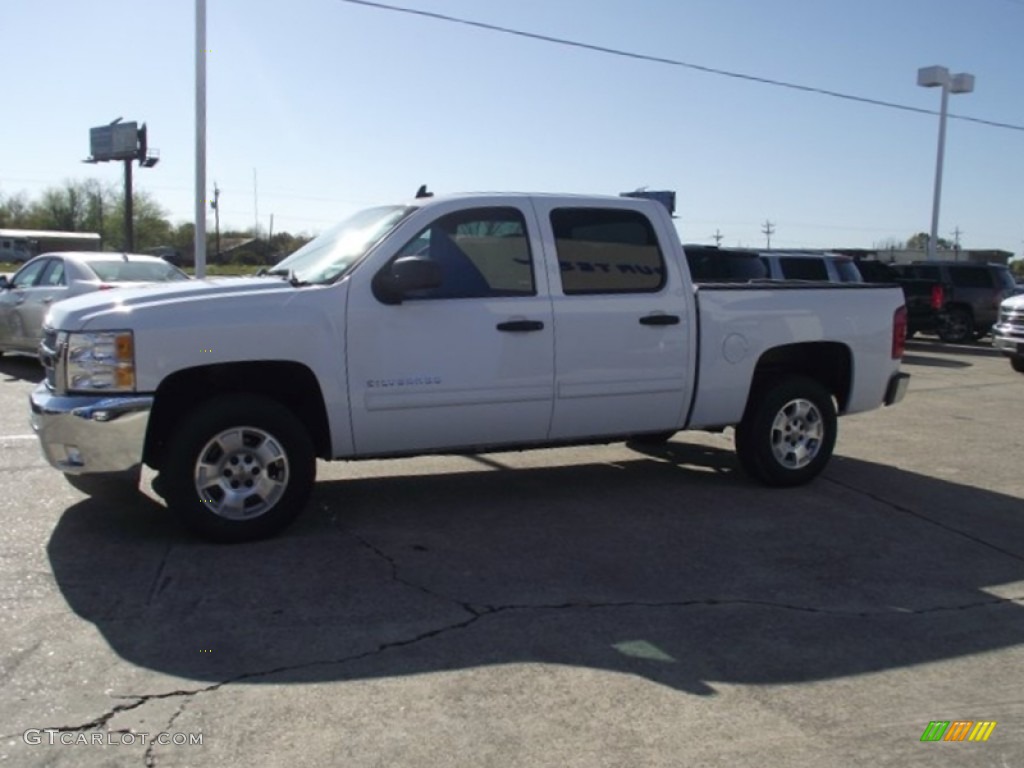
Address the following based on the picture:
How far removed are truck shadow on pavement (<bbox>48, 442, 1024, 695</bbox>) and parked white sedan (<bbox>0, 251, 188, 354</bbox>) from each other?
620 centimetres

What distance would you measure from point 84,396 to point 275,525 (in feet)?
4.08

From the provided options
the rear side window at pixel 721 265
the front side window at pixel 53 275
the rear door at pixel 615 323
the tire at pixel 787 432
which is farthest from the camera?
the rear side window at pixel 721 265

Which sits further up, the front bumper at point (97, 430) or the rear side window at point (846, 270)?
the rear side window at point (846, 270)

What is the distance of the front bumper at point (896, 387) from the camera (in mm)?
7527

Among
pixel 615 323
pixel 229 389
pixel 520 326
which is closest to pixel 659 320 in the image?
pixel 615 323

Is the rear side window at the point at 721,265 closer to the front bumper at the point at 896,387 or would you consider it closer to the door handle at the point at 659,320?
the front bumper at the point at 896,387

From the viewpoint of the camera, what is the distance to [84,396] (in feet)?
16.9

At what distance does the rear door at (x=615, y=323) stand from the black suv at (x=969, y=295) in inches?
717

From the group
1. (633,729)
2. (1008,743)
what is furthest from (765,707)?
(1008,743)

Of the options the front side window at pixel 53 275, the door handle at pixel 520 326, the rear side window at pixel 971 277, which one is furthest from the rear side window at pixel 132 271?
the rear side window at pixel 971 277

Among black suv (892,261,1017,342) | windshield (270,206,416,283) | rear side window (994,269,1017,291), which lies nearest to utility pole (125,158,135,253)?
black suv (892,261,1017,342)

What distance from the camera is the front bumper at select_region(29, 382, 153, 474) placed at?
507 centimetres

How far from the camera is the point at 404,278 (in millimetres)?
5434

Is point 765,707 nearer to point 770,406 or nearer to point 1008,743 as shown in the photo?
point 1008,743
